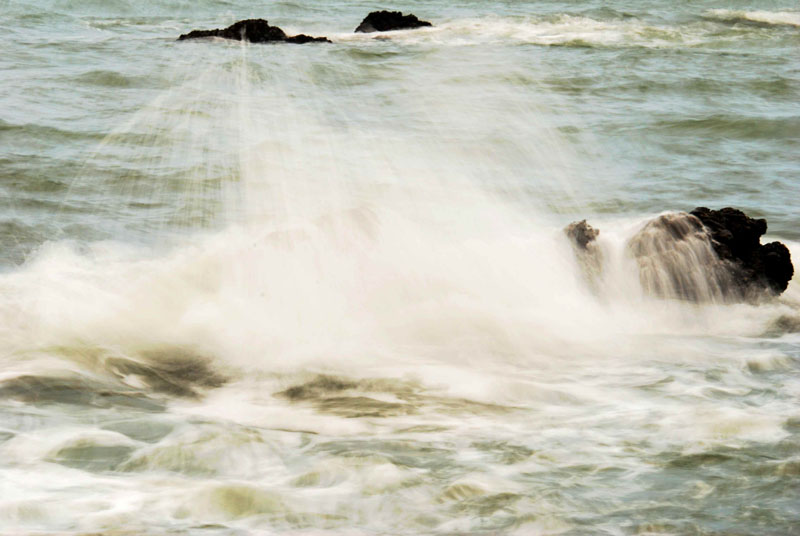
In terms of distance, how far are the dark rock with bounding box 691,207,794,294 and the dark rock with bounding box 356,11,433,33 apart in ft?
55.2

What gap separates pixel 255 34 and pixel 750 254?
1597cm

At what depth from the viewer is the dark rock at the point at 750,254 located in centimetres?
655

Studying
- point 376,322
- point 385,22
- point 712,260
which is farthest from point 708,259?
point 385,22

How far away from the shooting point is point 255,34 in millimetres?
21016

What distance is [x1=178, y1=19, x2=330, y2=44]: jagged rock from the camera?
2092 cm

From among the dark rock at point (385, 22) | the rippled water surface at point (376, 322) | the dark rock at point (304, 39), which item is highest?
the dark rock at point (385, 22)

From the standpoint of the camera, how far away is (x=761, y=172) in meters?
10.4

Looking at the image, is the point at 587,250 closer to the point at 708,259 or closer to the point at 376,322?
the point at 708,259

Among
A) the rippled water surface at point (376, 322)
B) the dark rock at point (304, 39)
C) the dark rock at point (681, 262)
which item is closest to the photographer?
the rippled water surface at point (376, 322)

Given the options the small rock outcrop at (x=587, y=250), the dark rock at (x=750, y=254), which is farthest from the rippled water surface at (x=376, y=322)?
the dark rock at (x=750, y=254)

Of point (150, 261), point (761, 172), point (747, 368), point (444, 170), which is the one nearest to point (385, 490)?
point (747, 368)

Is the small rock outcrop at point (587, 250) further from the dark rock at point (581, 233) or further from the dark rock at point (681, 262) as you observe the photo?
the dark rock at point (681, 262)

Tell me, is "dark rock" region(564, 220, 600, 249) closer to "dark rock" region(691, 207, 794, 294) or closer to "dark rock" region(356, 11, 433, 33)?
"dark rock" region(691, 207, 794, 294)

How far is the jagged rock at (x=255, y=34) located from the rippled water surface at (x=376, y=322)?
6.93 metres
